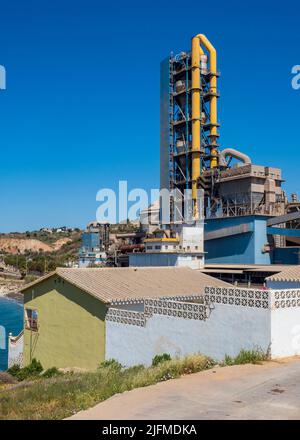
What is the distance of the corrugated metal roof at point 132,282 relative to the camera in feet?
67.7

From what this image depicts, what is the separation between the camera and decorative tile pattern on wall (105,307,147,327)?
17.7 meters

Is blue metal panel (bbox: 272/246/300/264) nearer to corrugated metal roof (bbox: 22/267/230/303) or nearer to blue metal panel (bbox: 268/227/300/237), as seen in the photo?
blue metal panel (bbox: 268/227/300/237)

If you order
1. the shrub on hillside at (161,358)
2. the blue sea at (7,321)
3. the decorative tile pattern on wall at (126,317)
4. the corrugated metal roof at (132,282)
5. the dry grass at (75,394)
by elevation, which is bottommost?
the blue sea at (7,321)

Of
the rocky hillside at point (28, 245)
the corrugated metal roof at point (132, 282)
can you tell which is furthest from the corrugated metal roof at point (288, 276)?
the rocky hillside at point (28, 245)

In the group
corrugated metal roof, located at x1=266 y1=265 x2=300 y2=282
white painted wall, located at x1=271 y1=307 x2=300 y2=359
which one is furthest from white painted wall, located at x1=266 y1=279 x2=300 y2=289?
white painted wall, located at x1=271 y1=307 x2=300 y2=359

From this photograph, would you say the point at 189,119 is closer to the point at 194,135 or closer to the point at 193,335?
the point at 194,135

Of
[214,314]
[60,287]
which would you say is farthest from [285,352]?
[60,287]

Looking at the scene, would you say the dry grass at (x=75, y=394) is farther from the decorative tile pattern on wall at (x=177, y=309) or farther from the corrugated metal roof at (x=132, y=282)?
the corrugated metal roof at (x=132, y=282)

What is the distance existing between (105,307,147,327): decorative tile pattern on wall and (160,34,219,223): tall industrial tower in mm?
28620

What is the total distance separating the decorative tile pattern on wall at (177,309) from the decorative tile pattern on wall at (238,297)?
1.63 ft

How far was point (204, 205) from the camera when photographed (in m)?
46.9

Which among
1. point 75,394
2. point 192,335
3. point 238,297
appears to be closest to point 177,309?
point 192,335

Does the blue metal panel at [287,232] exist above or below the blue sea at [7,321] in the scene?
above
